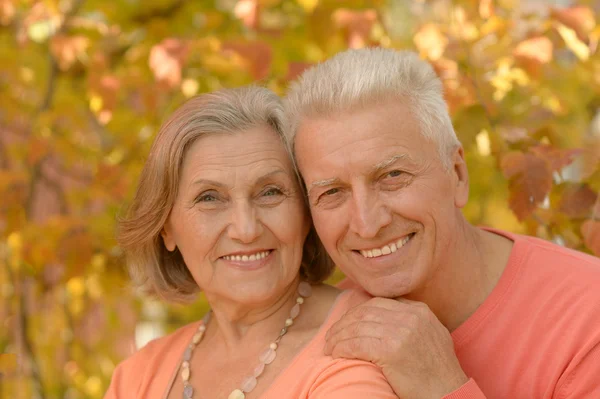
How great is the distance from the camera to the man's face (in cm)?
224

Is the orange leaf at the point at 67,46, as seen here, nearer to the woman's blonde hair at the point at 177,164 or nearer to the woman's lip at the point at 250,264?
the woman's blonde hair at the point at 177,164

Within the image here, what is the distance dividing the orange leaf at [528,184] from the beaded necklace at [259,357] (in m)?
0.80

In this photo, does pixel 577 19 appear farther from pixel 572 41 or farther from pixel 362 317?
pixel 362 317

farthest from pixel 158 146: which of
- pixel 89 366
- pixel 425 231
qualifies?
pixel 89 366

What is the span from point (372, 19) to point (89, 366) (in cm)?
277

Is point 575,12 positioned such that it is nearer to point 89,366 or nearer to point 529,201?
point 529,201

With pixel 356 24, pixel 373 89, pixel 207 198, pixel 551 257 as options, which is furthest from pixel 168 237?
pixel 356 24

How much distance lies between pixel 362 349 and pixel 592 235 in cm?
110

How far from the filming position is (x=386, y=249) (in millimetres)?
→ 2318

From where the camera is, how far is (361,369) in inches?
82.4

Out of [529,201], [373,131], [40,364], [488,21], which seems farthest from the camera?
[40,364]

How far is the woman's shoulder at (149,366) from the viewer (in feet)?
8.91

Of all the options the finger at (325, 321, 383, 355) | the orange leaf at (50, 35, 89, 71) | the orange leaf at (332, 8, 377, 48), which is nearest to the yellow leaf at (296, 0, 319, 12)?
the orange leaf at (332, 8, 377, 48)

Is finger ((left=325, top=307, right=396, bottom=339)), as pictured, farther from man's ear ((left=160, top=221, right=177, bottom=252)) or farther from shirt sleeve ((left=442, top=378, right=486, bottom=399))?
man's ear ((left=160, top=221, right=177, bottom=252))
